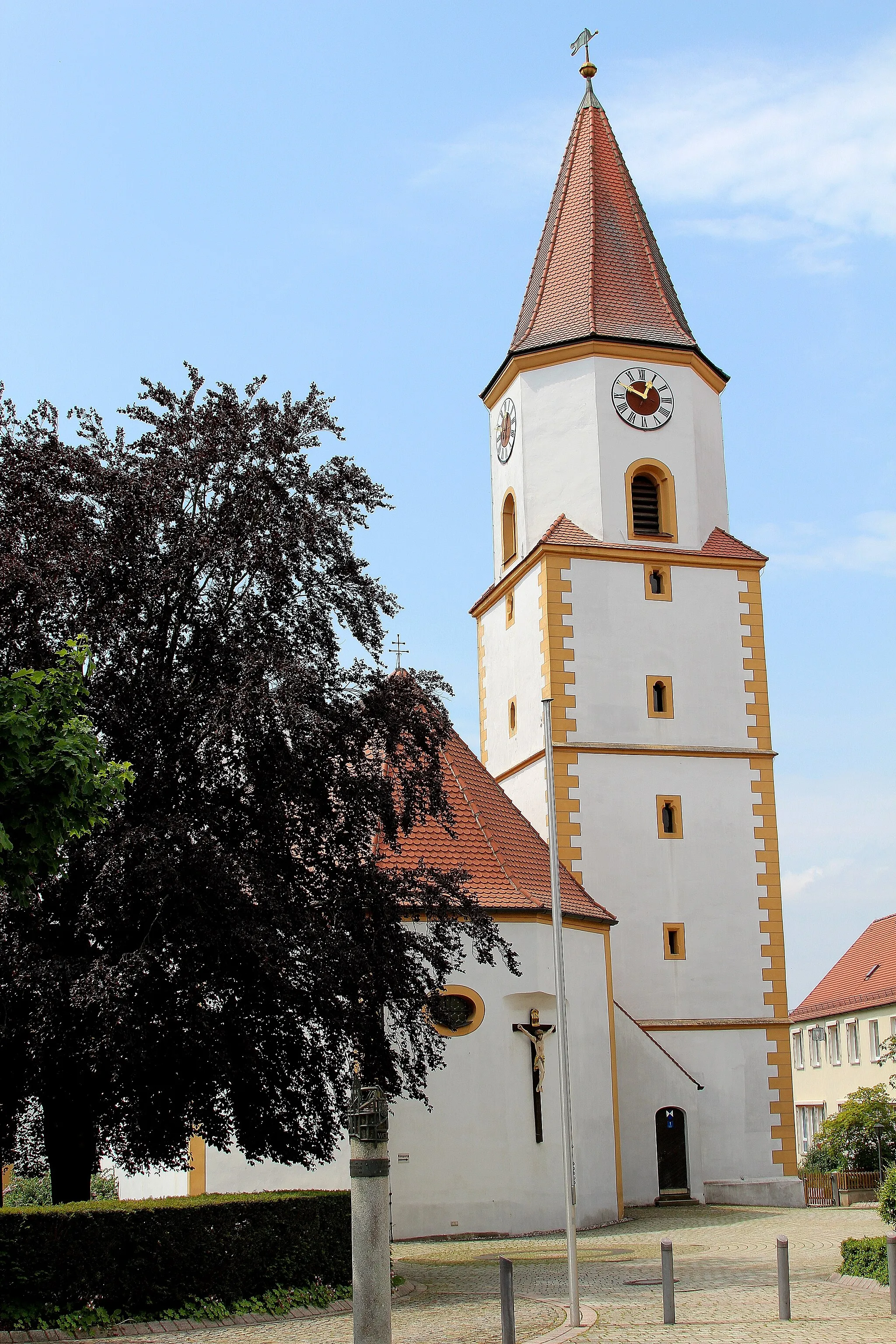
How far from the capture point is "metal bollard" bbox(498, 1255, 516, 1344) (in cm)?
1079

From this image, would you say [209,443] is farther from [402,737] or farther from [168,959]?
[168,959]

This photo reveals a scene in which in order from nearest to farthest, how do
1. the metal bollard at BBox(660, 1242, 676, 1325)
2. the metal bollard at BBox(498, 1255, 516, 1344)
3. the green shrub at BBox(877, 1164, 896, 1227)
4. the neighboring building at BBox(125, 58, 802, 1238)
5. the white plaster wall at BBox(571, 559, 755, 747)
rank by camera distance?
1. the metal bollard at BBox(498, 1255, 516, 1344)
2. the metal bollard at BBox(660, 1242, 676, 1325)
3. the green shrub at BBox(877, 1164, 896, 1227)
4. the neighboring building at BBox(125, 58, 802, 1238)
5. the white plaster wall at BBox(571, 559, 755, 747)

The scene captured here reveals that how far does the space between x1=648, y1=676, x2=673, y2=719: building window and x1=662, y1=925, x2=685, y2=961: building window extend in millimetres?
3951

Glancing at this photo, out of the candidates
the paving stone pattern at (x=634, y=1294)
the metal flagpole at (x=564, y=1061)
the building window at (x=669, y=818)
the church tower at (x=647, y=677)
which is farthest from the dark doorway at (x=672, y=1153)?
the metal flagpole at (x=564, y=1061)

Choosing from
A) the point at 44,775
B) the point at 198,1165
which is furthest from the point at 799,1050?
the point at 44,775

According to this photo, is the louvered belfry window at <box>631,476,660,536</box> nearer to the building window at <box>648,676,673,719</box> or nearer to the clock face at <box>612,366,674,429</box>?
the clock face at <box>612,366,674,429</box>

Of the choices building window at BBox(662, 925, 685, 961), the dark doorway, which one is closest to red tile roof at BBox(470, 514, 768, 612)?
building window at BBox(662, 925, 685, 961)

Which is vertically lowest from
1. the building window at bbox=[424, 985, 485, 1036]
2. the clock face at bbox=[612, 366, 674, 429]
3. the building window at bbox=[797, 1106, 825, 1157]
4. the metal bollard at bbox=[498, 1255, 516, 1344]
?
the building window at bbox=[797, 1106, 825, 1157]

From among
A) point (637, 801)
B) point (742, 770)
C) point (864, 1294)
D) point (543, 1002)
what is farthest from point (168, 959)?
point (742, 770)

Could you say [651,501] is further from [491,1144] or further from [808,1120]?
[808,1120]

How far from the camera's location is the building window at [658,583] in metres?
28.1

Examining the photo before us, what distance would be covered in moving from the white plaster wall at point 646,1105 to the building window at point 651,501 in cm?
936

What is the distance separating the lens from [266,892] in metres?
14.6

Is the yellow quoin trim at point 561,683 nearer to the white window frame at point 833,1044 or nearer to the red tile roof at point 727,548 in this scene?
the red tile roof at point 727,548
